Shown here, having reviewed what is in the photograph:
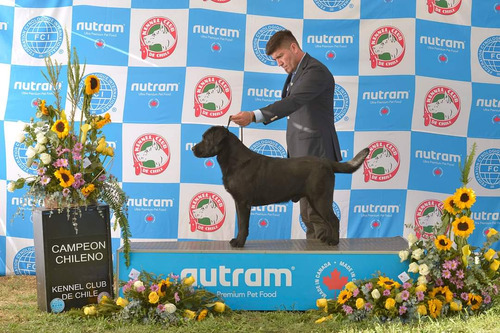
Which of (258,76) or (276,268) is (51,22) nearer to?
(258,76)

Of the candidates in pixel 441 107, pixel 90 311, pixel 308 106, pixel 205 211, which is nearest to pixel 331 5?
pixel 441 107

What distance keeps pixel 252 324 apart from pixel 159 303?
17.7 inches

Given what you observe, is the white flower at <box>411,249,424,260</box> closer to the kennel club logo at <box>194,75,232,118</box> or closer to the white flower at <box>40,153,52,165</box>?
the white flower at <box>40,153,52,165</box>

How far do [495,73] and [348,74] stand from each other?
3.74 ft

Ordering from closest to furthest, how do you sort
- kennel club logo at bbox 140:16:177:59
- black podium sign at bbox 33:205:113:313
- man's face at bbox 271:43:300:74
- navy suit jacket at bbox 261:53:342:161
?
black podium sign at bbox 33:205:113:313
navy suit jacket at bbox 261:53:342:161
man's face at bbox 271:43:300:74
kennel club logo at bbox 140:16:177:59

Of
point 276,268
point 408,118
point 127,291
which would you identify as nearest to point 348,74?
point 408,118

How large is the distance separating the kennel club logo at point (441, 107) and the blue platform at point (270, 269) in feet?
6.50

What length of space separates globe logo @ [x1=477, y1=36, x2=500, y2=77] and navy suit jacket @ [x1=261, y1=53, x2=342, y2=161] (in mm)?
1857

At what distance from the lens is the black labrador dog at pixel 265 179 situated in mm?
3244

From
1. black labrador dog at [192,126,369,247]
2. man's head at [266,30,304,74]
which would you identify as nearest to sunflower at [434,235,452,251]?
black labrador dog at [192,126,369,247]

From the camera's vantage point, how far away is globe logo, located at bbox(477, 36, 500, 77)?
4.92 meters

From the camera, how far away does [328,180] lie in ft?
10.8

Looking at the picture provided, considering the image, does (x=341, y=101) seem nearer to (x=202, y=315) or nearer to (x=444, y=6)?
(x=444, y=6)

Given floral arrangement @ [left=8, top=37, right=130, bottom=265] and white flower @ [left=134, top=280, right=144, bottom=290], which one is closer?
white flower @ [left=134, top=280, right=144, bottom=290]
